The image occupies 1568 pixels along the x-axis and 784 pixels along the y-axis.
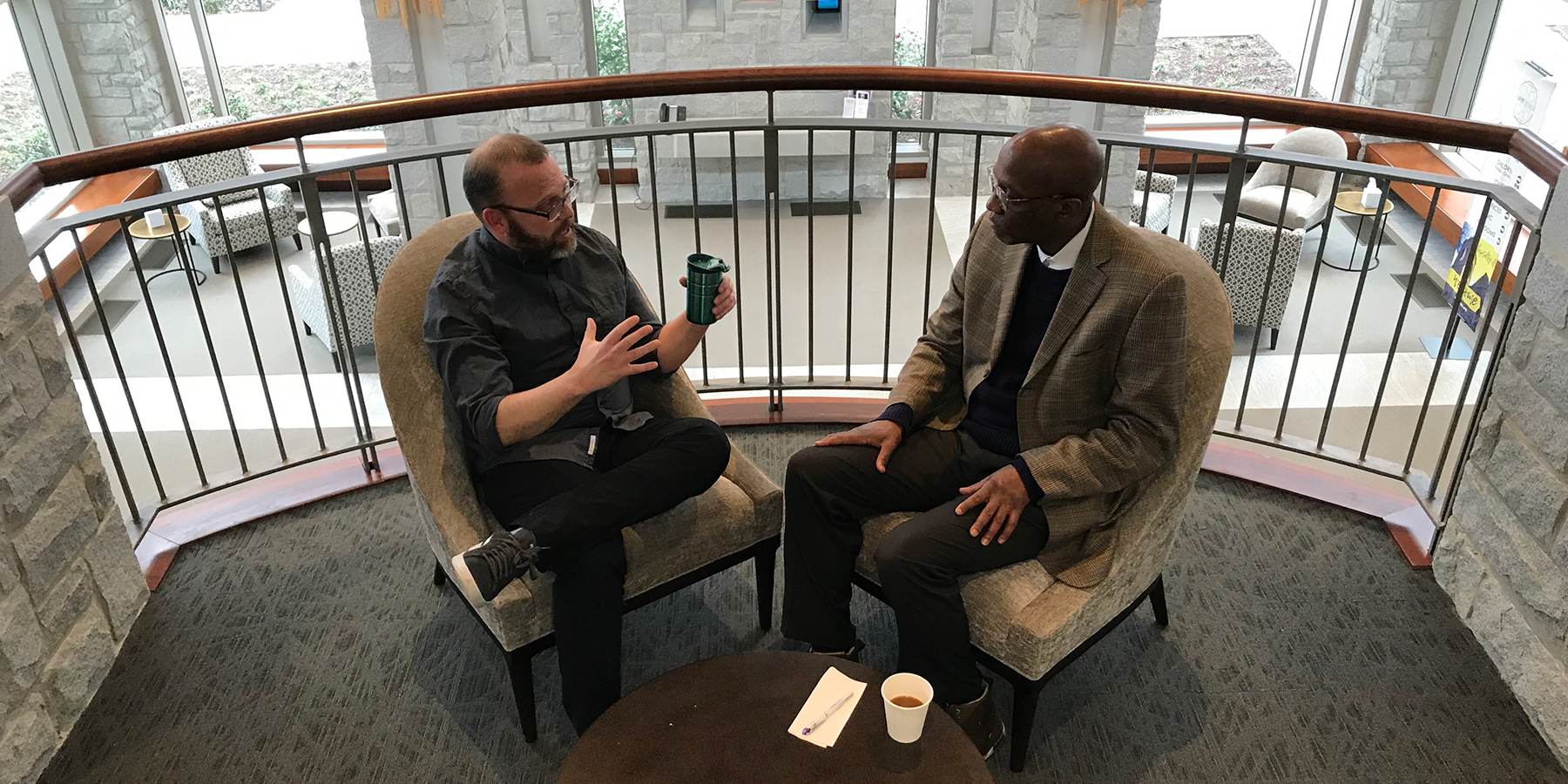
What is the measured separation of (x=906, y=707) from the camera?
5.00 ft

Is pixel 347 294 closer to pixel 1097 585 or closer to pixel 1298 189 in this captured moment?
pixel 1097 585

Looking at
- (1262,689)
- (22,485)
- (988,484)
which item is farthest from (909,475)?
(22,485)

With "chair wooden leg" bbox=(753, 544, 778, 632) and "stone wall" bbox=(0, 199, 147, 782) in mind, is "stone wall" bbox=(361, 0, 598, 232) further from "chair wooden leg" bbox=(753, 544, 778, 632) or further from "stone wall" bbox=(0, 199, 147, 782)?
"chair wooden leg" bbox=(753, 544, 778, 632)

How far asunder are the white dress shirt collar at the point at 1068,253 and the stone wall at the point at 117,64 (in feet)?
25.7

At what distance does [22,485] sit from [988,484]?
171cm

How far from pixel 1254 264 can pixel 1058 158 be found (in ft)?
14.9

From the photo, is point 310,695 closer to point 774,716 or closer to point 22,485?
point 22,485

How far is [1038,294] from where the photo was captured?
6.20 ft

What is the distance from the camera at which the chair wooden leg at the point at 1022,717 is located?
1869mm

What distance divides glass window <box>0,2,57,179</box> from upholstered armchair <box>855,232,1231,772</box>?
785 centimetres

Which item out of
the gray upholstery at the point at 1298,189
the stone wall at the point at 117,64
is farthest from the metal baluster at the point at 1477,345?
the stone wall at the point at 117,64

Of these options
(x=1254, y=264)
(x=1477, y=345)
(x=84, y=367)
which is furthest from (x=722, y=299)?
(x=1254, y=264)

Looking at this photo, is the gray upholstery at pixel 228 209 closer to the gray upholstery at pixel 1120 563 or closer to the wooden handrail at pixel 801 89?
the wooden handrail at pixel 801 89

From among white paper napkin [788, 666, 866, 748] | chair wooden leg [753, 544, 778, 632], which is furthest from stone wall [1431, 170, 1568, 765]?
chair wooden leg [753, 544, 778, 632]
